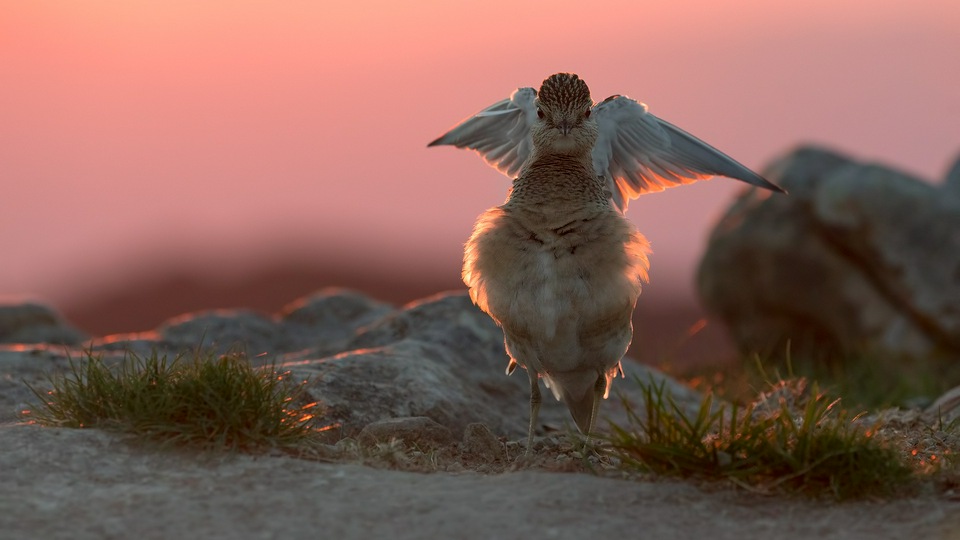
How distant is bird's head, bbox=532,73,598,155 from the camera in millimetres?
6297

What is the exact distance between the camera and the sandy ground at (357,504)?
409 cm

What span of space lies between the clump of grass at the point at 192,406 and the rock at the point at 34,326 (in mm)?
6558

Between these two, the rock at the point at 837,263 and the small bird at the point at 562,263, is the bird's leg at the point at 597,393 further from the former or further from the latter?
the rock at the point at 837,263

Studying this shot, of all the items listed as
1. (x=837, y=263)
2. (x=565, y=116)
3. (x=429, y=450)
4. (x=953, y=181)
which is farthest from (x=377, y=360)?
(x=953, y=181)

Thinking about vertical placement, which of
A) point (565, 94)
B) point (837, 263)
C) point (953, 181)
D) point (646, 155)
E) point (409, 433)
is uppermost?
point (565, 94)

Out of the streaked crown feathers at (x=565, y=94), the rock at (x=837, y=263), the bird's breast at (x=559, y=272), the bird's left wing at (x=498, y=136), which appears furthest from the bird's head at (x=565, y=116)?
the rock at (x=837, y=263)

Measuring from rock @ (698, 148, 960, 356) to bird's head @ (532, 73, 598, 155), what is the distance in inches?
274

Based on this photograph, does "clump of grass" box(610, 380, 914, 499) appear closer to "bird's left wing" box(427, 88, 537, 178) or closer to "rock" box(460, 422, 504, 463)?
"rock" box(460, 422, 504, 463)

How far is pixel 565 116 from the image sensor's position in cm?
631

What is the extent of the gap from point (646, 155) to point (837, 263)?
21.4ft

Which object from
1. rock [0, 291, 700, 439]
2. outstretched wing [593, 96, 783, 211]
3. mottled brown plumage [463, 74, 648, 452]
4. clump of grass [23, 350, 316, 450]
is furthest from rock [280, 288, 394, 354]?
clump of grass [23, 350, 316, 450]

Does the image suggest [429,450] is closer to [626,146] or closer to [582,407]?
[582,407]

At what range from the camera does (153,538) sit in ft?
13.0

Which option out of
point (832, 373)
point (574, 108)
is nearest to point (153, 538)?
point (574, 108)
